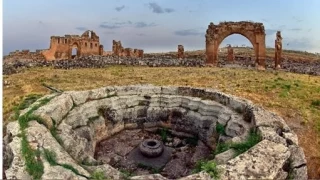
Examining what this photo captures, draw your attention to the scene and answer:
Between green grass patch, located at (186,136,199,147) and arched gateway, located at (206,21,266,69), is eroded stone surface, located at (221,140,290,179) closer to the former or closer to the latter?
green grass patch, located at (186,136,199,147)

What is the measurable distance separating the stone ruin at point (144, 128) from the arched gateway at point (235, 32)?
22.8 m

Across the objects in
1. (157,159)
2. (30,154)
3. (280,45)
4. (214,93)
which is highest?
(280,45)

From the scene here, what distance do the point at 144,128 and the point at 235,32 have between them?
24.6 m

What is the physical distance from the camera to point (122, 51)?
4738 cm

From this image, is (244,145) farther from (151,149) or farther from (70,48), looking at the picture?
(70,48)

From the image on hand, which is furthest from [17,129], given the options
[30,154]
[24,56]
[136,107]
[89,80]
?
[24,56]

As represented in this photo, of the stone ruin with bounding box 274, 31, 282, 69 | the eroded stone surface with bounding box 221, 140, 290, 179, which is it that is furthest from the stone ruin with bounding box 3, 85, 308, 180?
the stone ruin with bounding box 274, 31, 282, 69

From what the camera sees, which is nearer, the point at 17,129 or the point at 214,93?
the point at 17,129

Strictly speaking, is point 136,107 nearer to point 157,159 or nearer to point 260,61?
point 157,159

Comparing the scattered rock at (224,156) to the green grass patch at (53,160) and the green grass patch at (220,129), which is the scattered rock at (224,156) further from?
the green grass patch at (53,160)

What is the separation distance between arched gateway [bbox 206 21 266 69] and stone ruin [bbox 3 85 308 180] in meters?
22.8

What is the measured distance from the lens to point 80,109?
8.32 meters

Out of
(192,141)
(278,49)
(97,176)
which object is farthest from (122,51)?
(97,176)

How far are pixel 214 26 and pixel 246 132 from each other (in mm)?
26034
